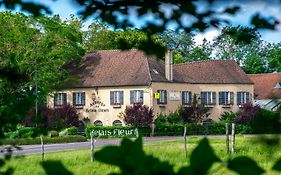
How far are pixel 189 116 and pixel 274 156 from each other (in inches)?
2201

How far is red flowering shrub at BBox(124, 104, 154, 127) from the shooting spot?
178 ft

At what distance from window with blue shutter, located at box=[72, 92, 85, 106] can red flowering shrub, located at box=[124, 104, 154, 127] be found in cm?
571

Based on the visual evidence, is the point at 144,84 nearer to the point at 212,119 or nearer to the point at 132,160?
the point at 212,119

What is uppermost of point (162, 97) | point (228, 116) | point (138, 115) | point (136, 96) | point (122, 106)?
point (136, 96)

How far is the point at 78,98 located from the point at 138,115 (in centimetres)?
773

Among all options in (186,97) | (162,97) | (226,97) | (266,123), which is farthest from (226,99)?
(266,123)

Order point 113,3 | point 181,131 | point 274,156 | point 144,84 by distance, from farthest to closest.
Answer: point 144,84 < point 181,131 < point 113,3 < point 274,156

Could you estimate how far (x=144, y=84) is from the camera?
2248 inches

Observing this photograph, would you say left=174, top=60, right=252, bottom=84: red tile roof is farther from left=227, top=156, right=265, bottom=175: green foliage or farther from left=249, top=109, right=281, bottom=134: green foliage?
left=227, top=156, right=265, bottom=175: green foliage

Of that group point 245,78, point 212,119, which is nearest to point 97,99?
point 212,119

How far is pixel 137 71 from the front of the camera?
5834 cm

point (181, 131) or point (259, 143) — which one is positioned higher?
point (259, 143)

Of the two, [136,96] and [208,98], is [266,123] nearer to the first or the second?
[136,96]

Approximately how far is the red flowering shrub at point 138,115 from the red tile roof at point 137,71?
2637mm
